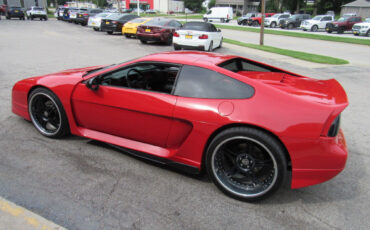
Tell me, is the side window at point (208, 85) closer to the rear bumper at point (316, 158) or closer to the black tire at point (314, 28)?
the rear bumper at point (316, 158)

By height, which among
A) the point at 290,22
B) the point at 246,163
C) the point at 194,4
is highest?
the point at 194,4

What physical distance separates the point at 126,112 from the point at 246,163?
1.48m

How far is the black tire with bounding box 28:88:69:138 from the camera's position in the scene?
370cm

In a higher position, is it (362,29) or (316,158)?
(362,29)

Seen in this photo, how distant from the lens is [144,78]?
380 centimetres

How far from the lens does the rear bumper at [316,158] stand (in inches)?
96.3

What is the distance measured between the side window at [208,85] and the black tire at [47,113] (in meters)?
1.76

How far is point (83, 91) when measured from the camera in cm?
351

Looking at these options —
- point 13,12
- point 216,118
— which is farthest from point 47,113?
point 13,12

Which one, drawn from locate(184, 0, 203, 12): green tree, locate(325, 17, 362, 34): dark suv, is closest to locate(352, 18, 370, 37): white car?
locate(325, 17, 362, 34): dark suv

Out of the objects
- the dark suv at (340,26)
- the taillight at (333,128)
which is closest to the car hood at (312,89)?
the taillight at (333,128)

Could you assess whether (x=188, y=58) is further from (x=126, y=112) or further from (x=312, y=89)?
(x=312, y=89)

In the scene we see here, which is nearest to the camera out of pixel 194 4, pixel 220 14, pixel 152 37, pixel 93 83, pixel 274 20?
pixel 93 83

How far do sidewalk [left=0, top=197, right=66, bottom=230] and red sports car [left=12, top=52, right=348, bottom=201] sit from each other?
1187mm
